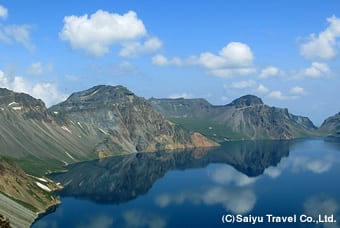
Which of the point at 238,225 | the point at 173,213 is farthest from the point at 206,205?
the point at 238,225

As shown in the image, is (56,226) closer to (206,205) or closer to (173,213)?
(173,213)

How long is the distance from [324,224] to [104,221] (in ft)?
240

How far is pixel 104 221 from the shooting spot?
166m

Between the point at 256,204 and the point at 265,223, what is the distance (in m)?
34.4

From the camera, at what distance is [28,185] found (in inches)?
7436

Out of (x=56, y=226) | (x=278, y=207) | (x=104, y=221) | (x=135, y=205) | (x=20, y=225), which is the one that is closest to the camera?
(x=20, y=225)

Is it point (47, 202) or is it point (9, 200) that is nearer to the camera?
point (9, 200)

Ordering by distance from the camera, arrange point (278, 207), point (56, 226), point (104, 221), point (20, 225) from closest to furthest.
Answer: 1. point (20, 225)
2. point (56, 226)
3. point (104, 221)
4. point (278, 207)

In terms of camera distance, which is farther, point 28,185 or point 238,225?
point 28,185

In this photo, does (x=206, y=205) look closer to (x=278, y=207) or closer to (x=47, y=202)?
(x=278, y=207)

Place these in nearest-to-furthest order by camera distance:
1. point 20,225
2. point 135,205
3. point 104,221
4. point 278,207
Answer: point 20,225 < point 104,221 < point 278,207 < point 135,205

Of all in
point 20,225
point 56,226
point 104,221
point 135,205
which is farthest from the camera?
point 135,205

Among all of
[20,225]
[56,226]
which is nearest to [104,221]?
[56,226]

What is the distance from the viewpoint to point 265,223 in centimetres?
15588
